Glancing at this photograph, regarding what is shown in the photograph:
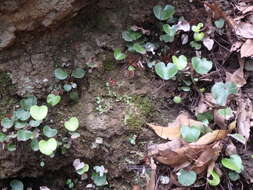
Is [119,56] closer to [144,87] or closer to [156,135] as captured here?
[144,87]

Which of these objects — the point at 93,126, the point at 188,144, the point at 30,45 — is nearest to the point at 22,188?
the point at 93,126

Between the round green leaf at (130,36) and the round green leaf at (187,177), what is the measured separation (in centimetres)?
88

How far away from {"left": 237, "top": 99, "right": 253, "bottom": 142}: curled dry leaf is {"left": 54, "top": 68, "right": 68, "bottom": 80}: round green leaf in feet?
3.47

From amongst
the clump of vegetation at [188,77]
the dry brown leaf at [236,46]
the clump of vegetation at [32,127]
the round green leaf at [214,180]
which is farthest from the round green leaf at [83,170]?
the dry brown leaf at [236,46]

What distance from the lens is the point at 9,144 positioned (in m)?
2.23

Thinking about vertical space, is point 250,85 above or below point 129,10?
below

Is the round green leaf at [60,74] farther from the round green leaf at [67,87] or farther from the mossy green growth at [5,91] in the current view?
the mossy green growth at [5,91]

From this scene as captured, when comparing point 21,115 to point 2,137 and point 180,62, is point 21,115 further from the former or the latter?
point 180,62

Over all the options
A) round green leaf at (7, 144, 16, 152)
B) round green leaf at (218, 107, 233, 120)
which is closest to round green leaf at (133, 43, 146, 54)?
round green leaf at (218, 107, 233, 120)

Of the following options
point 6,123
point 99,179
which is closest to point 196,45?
point 99,179

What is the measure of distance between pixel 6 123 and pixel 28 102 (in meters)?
0.17

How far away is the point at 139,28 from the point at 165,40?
0.18 m

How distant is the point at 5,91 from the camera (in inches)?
90.7

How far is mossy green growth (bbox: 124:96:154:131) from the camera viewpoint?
2.27 m
